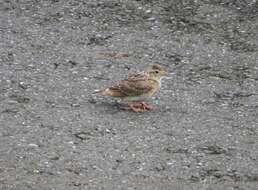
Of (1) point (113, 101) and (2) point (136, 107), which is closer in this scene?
(2) point (136, 107)

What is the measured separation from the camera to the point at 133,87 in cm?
784

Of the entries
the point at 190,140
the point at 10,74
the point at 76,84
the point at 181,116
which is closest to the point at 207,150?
the point at 190,140

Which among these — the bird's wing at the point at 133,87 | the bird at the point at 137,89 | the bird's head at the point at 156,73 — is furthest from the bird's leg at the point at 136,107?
the bird's head at the point at 156,73

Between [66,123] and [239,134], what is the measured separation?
168 centimetres

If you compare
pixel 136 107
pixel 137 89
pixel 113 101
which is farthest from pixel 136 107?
pixel 113 101

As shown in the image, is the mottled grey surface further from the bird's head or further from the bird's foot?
the bird's head

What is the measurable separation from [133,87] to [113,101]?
1.47ft

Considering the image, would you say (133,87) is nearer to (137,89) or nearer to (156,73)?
(137,89)

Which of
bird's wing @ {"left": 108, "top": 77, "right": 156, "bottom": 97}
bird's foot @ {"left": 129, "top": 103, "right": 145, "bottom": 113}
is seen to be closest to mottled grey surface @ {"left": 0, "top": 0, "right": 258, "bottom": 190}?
bird's foot @ {"left": 129, "top": 103, "right": 145, "bottom": 113}

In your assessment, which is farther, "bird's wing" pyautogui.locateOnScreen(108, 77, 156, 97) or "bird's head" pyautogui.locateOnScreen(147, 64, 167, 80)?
"bird's head" pyautogui.locateOnScreen(147, 64, 167, 80)

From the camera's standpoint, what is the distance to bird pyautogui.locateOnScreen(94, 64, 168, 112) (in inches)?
308

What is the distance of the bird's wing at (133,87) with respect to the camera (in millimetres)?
7824

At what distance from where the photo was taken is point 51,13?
10.8 meters

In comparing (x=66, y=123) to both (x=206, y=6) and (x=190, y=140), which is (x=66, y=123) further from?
(x=206, y=6)
